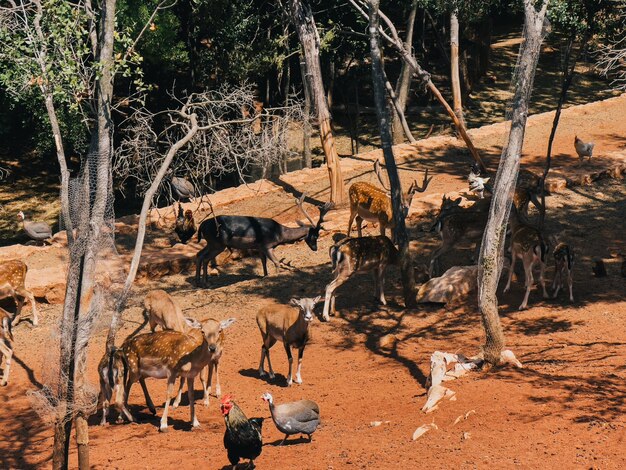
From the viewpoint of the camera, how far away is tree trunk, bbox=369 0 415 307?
18.4 metres

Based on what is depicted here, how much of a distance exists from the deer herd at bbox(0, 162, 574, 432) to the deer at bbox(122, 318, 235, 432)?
0.01 metres

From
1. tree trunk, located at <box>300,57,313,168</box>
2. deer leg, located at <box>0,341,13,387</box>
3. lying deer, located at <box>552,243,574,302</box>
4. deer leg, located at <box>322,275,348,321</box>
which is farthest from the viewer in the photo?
tree trunk, located at <box>300,57,313,168</box>

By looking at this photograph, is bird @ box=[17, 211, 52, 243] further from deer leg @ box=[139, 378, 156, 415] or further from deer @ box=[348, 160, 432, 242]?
deer leg @ box=[139, 378, 156, 415]

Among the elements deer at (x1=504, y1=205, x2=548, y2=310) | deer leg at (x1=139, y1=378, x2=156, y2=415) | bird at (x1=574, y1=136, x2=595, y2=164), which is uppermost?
bird at (x1=574, y1=136, x2=595, y2=164)

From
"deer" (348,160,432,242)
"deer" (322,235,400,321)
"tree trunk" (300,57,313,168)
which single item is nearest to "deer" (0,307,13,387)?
"deer" (322,235,400,321)

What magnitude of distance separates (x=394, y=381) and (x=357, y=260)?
4.11 metres

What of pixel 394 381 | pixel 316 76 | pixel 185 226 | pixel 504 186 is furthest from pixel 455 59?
pixel 394 381

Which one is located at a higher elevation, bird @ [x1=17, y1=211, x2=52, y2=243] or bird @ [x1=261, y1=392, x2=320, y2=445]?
bird @ [x1=17, y1=211, x2=52, y2=243]

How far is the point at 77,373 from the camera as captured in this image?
42.2 ft

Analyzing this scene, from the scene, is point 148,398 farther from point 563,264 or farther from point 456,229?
point 563,264

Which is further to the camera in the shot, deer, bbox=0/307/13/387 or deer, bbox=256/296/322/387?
deer, bbox=0/307/13/387

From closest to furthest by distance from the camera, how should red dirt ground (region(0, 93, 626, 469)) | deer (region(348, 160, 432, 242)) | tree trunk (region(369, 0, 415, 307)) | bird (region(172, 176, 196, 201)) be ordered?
red dirt ground (region(0, 93, 626, 469)) < tree trunk (region(369, 0, 415, 307)) < deer (region(348, 160, 432, 242)) < bird (region(172, 176, 196, 201))

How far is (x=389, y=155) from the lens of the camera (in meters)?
18.8

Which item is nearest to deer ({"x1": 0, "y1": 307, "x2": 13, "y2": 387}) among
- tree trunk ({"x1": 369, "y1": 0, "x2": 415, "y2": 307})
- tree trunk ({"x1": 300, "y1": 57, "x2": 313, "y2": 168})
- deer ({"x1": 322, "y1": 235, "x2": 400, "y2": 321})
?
deer ({"x1": 322, "y1": 235, "x2": 400, "y2": 321})
